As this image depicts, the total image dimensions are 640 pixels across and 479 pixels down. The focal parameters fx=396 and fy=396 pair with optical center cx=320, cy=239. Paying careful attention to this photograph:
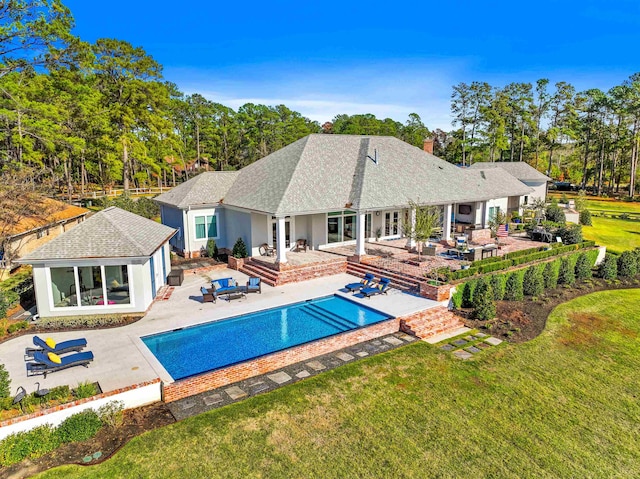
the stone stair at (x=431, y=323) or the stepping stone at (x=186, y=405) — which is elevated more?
the stone stair at (x=431, y=323)

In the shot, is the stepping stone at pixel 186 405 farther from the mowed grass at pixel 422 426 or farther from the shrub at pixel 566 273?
the shrub at pixel 566 273

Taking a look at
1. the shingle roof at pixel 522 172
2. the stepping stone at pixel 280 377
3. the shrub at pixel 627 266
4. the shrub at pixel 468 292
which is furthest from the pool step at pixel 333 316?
the shingle roof at pixel 522 172

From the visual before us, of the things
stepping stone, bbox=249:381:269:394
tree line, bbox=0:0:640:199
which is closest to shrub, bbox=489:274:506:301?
stepping stone, bbox=249:381:269:394

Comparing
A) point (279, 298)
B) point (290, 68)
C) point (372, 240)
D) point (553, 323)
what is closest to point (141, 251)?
point (279, 298)

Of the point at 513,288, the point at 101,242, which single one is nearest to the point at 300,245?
the point at 101,242

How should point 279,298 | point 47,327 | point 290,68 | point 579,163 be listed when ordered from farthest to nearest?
point 579,163
point 290,68
point 279,298
point 47,327

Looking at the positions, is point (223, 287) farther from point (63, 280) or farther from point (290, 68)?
point (290, 68)
